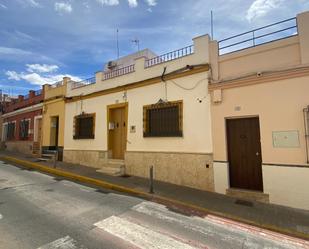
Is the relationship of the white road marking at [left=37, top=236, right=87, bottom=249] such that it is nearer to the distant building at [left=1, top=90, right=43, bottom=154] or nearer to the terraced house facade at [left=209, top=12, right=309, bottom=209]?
the terraced house facade at [left=209, top=12, right=309, bottom=209]

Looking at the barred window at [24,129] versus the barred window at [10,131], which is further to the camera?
the barred window at [10,131]

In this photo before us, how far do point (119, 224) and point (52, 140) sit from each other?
11601mm

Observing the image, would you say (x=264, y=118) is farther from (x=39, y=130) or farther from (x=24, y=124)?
(x=24, y=124)

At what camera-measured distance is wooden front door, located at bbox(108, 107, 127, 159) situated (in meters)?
10.4

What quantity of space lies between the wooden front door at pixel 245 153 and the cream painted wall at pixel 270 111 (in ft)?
0.90

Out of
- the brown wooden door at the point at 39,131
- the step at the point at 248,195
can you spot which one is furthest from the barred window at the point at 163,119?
the brown wooden door at the point at 39,131

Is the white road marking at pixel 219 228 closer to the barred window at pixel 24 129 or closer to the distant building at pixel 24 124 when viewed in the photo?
the distant building at pixel 24 124

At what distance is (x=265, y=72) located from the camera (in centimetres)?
656

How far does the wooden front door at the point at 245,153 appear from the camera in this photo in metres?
6.84

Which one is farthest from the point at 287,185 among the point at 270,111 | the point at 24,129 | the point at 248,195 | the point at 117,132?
the point at 24,129

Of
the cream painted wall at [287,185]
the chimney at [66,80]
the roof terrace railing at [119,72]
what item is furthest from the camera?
the chimney at [66,80]

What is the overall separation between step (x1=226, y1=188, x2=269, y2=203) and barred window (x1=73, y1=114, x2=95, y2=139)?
7543 millimetres

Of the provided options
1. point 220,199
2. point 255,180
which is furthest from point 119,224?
point 255,180

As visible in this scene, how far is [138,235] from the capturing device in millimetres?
4012
